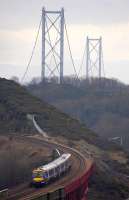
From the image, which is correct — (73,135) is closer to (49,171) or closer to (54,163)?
(54,163)

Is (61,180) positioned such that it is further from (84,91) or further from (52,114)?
(84,91)

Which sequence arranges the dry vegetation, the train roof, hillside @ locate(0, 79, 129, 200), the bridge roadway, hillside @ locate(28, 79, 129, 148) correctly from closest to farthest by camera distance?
the bridge roadway → the train roof → the dry vegetation → hillside @ locate(0, 79, 129, 200) → hillside @ locate(28, 79, 129, 148)

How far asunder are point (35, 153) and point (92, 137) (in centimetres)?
1032

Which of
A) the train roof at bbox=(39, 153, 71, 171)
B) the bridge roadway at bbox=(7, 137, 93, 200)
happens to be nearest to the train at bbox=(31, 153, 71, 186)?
the train roof at bbox=(39, 153, 71, 171)

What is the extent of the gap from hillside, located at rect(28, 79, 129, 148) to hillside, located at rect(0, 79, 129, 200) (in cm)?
1567

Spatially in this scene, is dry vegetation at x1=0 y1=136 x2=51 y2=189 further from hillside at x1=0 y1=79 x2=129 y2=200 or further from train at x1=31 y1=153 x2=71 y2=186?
hillside at x1=0 y1=79 x2=129 y2=200

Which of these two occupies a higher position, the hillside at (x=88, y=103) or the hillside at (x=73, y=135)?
the hillside at (x=88, y=103)

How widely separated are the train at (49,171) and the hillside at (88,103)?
120 feet

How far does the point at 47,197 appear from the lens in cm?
1514

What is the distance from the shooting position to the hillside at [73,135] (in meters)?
26.2

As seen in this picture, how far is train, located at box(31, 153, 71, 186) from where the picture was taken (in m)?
21.4

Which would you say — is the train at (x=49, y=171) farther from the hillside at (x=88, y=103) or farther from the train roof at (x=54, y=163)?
the hillside at (x=88, y=103)

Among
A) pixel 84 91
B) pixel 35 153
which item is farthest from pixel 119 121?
pixel 35 153

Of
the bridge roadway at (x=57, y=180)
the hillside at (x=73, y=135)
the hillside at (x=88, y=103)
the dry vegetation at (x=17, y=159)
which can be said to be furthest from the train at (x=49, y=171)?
the hillside at (x=88, y=103)
